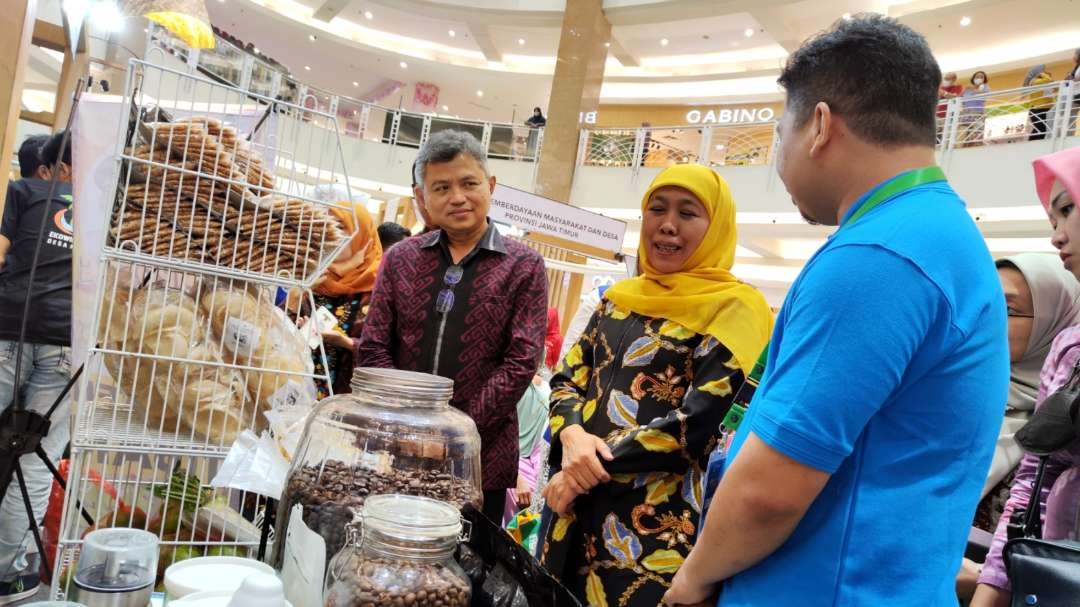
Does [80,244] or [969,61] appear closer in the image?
[80,244]

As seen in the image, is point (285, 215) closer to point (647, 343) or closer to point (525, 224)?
point (647, 343)

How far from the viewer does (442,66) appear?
1792 centimetres

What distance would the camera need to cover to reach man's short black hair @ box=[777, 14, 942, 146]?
→ 87cm

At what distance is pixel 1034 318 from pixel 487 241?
143 cm

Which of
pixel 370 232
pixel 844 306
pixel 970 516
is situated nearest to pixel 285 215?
pixel 844 306

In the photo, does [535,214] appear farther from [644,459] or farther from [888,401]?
[888,401]

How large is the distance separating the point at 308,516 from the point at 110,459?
1.65 ft

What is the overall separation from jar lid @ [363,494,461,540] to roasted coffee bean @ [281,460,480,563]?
0.13 m

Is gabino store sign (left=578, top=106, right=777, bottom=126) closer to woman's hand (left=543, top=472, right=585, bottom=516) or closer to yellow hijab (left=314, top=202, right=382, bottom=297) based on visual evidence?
yellow hijab (left=314, top=202, right=382, bottom=297)

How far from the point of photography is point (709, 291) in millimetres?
1526

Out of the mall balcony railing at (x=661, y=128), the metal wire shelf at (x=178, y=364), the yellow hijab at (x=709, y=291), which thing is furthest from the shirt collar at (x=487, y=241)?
the mall balcony railing at (x=661, y=128)

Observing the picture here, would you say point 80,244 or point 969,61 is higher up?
point 969,61

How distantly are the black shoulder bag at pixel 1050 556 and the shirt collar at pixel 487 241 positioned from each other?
1.26 metres

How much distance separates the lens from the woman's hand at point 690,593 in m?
0.92
